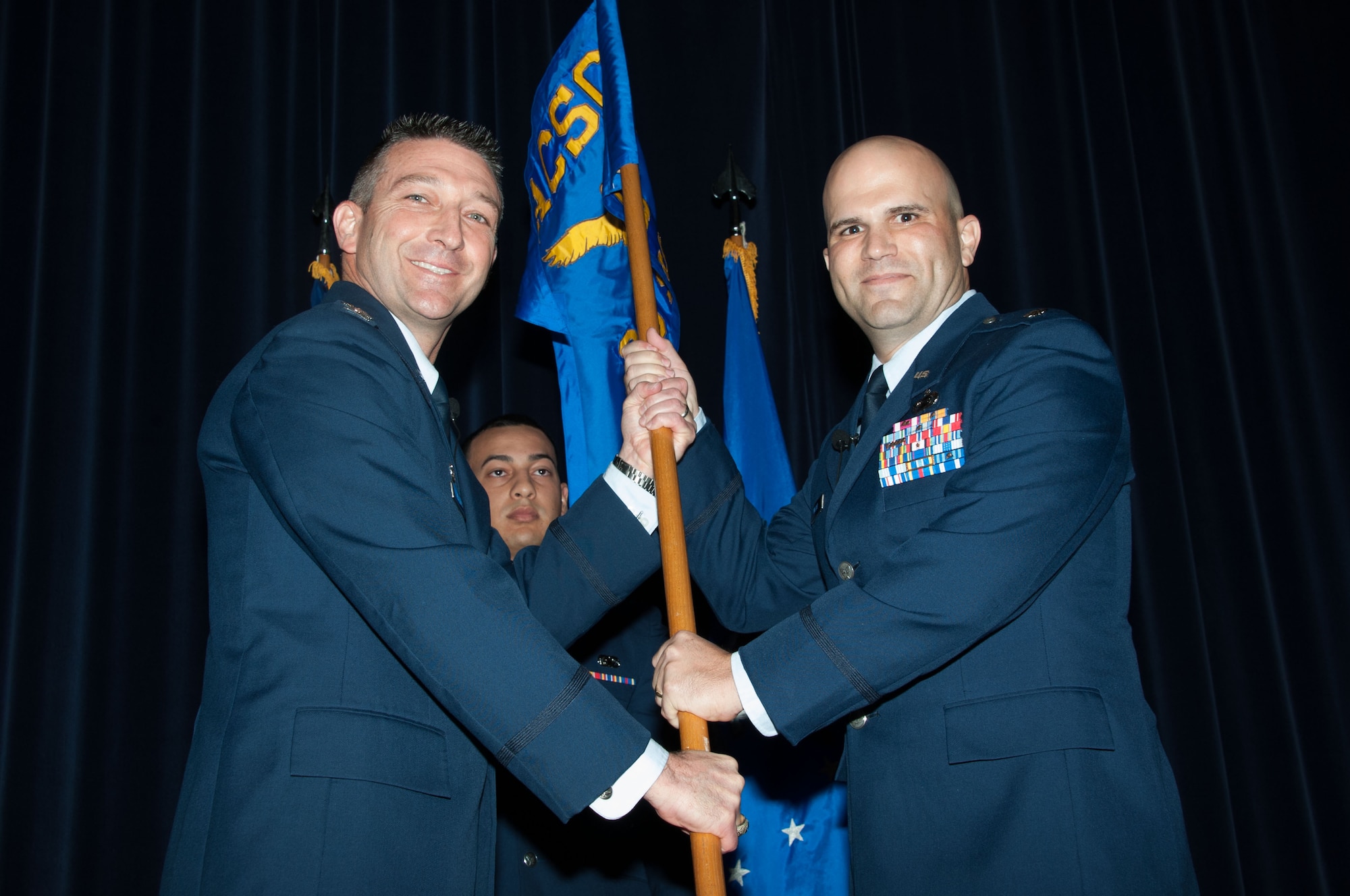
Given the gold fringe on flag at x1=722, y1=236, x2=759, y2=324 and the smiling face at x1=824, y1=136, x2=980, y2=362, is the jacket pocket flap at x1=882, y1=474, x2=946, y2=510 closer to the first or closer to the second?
the smiling face at x1=824, y1=136, x2=980, y2=362

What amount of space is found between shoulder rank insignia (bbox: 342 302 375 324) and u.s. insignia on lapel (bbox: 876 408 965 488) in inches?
37.7

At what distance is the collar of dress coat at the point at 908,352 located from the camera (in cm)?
209

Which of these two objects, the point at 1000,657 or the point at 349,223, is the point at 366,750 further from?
the point at 349,223

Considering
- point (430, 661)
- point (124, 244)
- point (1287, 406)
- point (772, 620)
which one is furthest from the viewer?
point (1287, 406)

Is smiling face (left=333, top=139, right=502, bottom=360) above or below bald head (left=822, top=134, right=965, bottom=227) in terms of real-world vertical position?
below

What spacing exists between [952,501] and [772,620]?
0.72m

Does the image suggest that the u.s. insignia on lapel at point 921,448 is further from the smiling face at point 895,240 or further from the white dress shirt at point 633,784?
the white dress shirt at point 633,784

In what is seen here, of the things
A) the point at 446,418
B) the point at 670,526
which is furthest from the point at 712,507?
the point at 446,418

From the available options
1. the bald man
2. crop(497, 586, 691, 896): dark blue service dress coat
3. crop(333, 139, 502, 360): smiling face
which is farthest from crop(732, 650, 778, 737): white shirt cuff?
crop(497, 586, 691, 896): dark blue service dress coat

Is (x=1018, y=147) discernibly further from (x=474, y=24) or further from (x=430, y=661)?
(x=430, y=661)

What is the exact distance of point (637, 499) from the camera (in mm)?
2221

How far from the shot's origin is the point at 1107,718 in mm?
1562

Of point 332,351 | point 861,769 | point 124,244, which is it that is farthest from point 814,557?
point 124,244

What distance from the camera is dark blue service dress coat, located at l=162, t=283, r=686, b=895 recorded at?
141 cm
